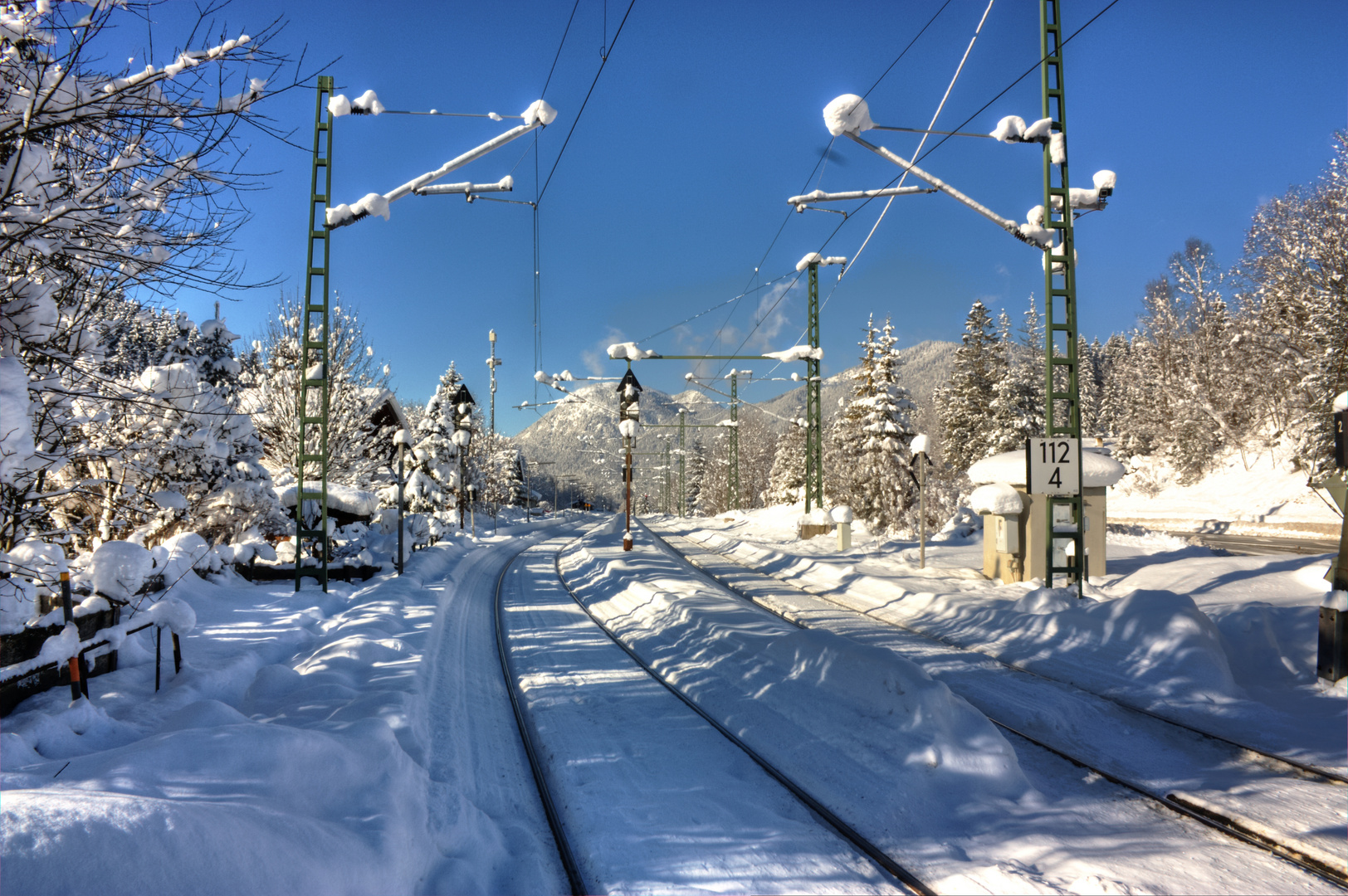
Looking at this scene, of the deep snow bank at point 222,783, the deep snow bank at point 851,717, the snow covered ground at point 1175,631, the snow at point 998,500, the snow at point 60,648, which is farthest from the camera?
the snow at point 998,500

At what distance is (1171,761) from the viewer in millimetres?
6168

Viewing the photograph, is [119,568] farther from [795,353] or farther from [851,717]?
[795,353]

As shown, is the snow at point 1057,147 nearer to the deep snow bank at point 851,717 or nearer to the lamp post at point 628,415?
the deep snow bank at point 851,717

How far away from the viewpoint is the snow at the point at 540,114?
10.3 metres

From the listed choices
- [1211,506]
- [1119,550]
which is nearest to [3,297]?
[1119,550]

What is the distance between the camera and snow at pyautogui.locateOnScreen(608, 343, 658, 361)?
73.3ft

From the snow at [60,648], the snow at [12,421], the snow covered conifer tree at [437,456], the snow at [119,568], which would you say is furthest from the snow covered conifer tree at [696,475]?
the snow at [12,421]

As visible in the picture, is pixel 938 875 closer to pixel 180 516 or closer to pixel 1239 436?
pixel 180 516

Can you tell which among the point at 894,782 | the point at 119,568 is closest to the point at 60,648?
the point at 119,568

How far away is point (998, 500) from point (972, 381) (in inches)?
1592

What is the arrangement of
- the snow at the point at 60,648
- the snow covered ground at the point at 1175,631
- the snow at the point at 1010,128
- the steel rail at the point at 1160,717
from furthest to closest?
the snow at the point at 1010,128 < the snow covered ground at the point at 1175,631 < the snow at the point at 60,648 < the steel rail at the point at 1160,717

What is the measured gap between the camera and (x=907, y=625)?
40.9ft

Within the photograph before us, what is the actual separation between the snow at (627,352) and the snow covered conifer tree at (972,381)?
35.5 m

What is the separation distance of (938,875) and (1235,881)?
179 centimetres
